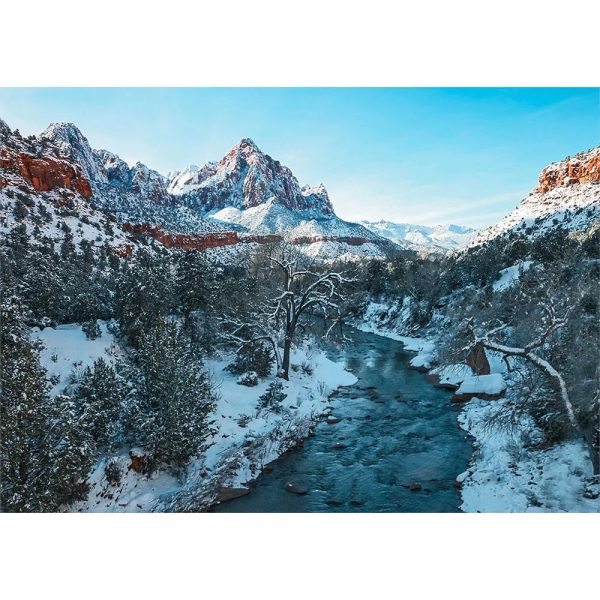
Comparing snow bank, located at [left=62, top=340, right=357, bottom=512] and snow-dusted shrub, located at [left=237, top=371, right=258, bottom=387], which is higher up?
snow-dusted shrub, located at [left=237, top=371, right=258, bottom=387]

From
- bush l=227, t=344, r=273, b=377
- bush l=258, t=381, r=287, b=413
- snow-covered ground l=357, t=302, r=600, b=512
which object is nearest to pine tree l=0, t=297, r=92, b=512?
bush l=258, t=381, r=287, b=413

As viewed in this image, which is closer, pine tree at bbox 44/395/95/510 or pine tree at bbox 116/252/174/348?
pine tree at bbox 44/395/95/510

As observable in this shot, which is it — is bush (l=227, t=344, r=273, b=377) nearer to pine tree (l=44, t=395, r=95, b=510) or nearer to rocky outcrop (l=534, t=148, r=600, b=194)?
pine tree (l=44, t=395, r=95, b=510)

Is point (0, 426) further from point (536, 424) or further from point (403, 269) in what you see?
point (403, 269)

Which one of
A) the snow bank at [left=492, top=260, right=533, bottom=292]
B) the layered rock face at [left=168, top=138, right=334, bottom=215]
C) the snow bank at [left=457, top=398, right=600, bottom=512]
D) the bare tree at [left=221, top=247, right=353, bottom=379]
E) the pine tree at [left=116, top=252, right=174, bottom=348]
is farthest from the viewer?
the layered rock face at [left=168, top=138, right=334, bottom=215]

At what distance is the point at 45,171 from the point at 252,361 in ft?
46.8

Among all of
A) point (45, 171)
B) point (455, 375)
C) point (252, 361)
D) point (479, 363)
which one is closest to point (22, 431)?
point (252, 361)

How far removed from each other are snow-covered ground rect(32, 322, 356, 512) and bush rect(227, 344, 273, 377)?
348 mm

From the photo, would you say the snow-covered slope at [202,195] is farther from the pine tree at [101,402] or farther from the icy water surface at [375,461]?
the icy water surface at [375,461]

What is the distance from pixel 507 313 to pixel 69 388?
56.7ft

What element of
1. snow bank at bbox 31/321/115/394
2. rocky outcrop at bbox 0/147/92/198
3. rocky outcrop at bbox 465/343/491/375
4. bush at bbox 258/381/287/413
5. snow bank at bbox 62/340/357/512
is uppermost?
rocky outcrop at bbox 0/147/92/198

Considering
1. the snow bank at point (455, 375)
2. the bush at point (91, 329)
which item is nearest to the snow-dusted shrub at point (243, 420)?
the bush at point (91, 329)

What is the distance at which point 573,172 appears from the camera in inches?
1517

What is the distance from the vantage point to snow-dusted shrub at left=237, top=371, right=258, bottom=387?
13562mm
